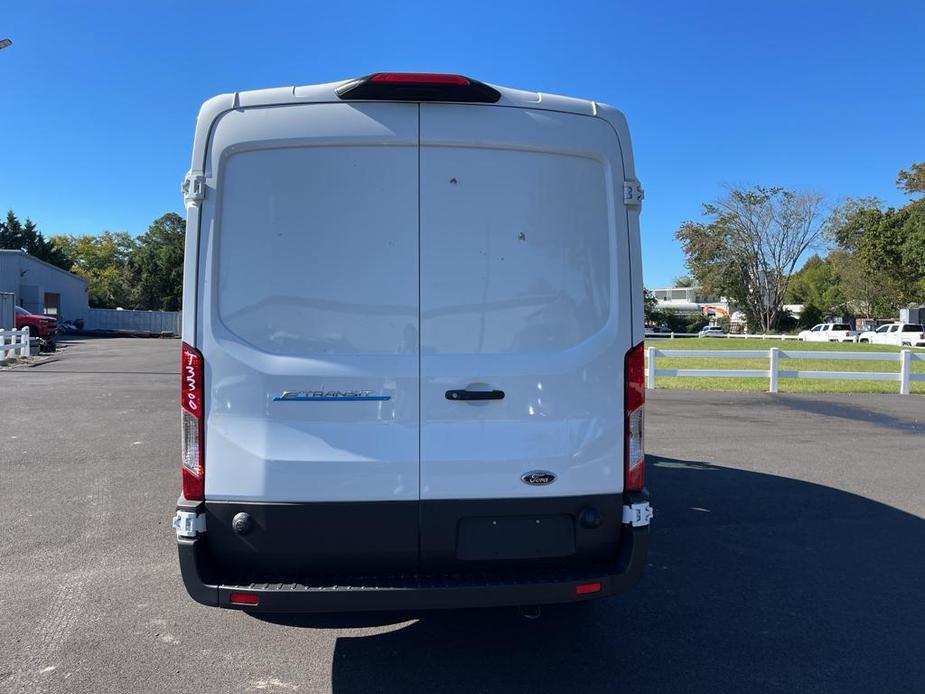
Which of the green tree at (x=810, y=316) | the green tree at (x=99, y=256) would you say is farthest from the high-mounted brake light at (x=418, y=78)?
the green tree at (x=99, y=256)

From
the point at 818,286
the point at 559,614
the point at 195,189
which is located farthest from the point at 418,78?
the point at 818,286

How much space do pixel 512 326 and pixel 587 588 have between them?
3.97 feet

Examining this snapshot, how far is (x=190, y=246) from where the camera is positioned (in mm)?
2986

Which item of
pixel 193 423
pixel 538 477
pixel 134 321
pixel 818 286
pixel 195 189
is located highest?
pixel 818 286

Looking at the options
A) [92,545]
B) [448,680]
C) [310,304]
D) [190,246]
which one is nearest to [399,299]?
[310,304]

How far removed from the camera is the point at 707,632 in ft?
12.6

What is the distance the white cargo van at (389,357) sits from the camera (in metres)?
2.95

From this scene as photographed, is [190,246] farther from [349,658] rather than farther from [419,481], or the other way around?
[349,658]

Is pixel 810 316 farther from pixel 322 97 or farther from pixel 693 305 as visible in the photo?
pixel 322 97

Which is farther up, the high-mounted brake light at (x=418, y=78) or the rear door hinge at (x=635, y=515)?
the high-mounted brake light at (x=418, y=78)

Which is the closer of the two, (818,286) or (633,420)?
(633,420)

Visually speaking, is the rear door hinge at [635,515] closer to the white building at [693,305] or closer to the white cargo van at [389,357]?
the white cargo van at [389,357]

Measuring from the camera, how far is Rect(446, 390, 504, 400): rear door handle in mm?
2980

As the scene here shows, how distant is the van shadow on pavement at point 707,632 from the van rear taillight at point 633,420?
1.04 m
